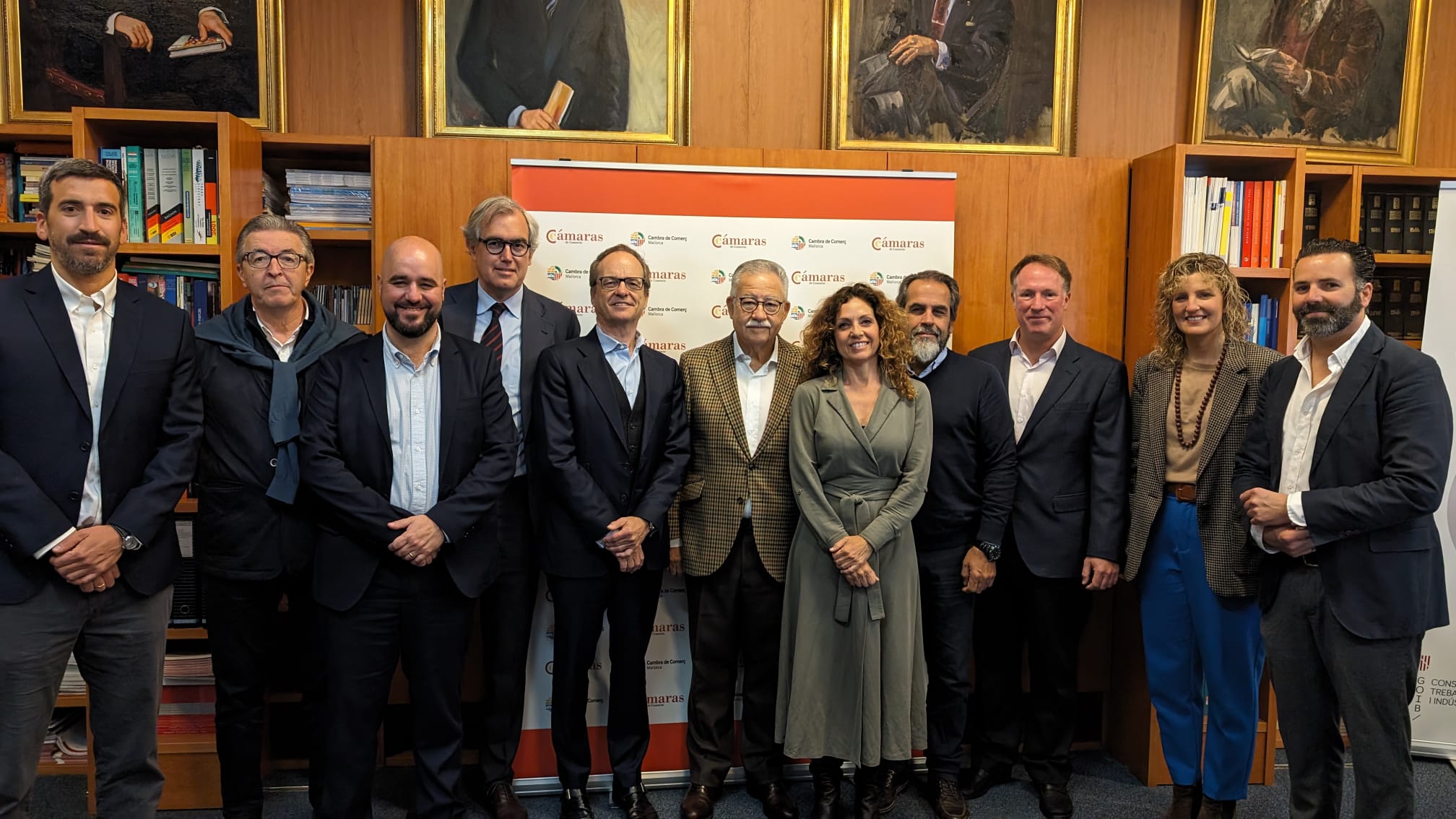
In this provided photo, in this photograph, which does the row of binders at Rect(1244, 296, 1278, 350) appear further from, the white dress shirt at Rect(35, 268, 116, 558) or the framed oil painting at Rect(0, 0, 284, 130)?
the framed oil painting at Rect(0, 0, 284, 130)

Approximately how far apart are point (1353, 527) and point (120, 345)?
3476mm

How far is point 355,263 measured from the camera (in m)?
3.96

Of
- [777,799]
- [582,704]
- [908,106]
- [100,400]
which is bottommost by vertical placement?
[777,799]

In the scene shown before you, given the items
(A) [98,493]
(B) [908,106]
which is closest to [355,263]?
(A) [98,493]

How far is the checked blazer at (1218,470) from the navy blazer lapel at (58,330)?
3.30 m

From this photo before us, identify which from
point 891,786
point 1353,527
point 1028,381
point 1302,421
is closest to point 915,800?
point 891,786

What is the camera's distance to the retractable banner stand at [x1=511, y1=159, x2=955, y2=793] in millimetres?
3523

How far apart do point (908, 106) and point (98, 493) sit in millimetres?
3574

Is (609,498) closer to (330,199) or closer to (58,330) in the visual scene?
(58,330)

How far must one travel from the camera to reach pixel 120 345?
8.02 ft

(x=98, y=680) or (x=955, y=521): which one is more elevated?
(x=955, y=521)

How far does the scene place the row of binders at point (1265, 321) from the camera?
3.76 meters

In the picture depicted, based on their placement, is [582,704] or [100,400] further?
[582,704]

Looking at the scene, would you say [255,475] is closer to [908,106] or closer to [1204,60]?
[908,106]
